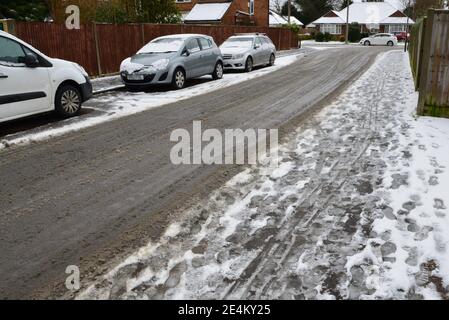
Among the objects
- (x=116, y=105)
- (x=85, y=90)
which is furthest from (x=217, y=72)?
(x=85, y=90)

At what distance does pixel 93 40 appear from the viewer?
15594mm

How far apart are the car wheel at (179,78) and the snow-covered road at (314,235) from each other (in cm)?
728

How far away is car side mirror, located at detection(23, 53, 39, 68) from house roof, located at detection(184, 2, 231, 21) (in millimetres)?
32302

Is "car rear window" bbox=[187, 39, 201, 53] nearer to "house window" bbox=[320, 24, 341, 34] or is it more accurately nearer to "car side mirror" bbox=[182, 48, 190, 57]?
"car side mirror" bbox=[182, 48, 190, 57]

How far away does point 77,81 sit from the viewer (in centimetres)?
930

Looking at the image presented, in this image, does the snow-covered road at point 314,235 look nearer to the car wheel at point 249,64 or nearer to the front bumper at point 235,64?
the front bumper at point 235,64

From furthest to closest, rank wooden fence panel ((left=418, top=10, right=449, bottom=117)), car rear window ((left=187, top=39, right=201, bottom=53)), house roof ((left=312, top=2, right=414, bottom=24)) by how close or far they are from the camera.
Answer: house roof ((left=312, top=2, right=414, bottom=24)) < car rear window ((left=187, top=39, right=201, bottom=53)) < wooden fence panel ((left=418, top=10, right=449, bottom=117))

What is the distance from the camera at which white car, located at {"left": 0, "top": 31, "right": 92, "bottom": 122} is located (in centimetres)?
782

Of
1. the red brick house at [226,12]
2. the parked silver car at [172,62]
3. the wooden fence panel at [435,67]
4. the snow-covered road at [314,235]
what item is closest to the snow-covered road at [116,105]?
the parked silver car at [172,62]

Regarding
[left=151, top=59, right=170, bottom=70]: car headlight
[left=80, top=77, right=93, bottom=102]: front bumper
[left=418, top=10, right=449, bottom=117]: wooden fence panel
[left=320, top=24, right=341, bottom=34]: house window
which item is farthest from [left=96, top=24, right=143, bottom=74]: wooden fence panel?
[left=320, top=24, right=341, bottom=34]: house window

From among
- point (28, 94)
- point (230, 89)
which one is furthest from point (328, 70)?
point (28, 94)

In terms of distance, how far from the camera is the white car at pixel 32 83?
7.82m
